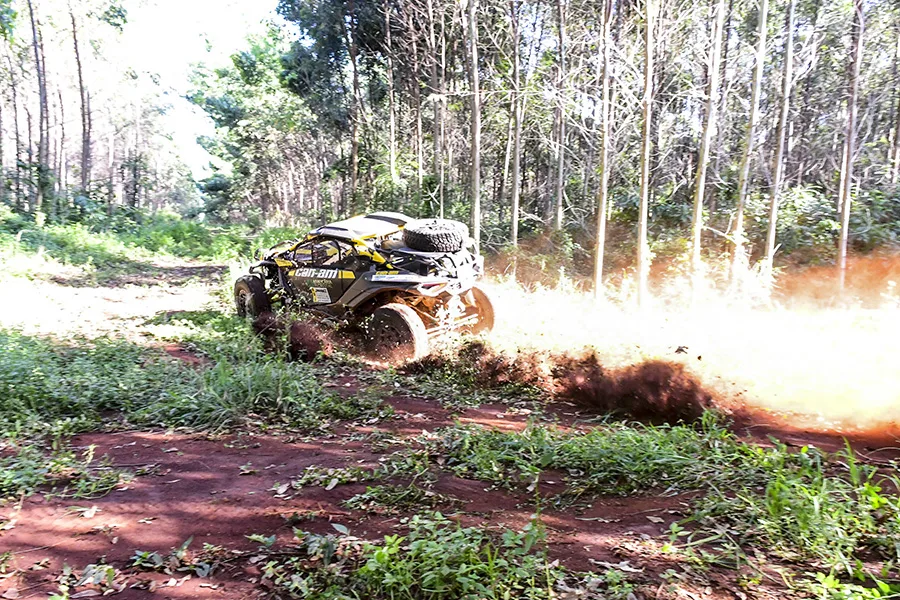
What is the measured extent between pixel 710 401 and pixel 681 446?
175 cm

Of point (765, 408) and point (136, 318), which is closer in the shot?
point (765, 408)

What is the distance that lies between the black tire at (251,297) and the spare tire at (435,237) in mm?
3057

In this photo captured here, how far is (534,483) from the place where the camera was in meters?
4.20

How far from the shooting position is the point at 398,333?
8.07m

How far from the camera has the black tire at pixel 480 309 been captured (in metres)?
8.95

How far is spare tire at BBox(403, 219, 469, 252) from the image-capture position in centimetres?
846

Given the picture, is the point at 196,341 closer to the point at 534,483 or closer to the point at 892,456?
the point at 534,483

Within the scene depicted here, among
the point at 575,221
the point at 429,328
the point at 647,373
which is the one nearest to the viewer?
the point at 647,373

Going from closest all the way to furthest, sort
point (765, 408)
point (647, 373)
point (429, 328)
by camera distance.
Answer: point (765, 408) < point (647, 373) < point (429, 328)

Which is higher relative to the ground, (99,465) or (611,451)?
(611,451)

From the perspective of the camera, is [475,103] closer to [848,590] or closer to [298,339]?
[298,339]

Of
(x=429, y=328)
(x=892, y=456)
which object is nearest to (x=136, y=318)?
(x=429, y=328)

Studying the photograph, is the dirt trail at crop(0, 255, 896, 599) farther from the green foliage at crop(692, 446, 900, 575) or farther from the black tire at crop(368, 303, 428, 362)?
the black tire at crop(368, 303, 428, 362)

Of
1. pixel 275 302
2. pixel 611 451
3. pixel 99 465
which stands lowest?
pixel 99 465
